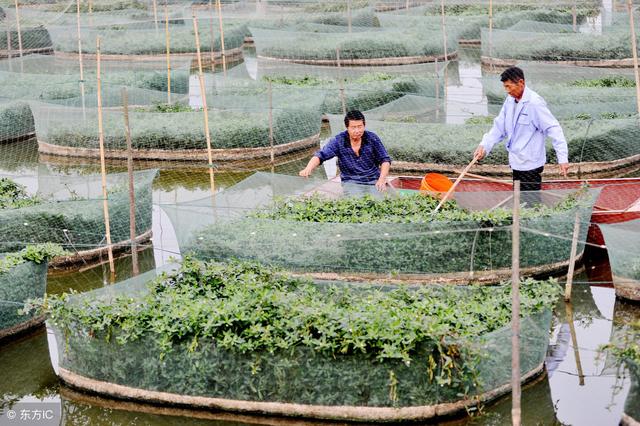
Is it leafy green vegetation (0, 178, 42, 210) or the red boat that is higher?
leafy green vegetation (0, 178, 42, 210)

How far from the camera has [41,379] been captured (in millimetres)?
8781

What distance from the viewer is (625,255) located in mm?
9211

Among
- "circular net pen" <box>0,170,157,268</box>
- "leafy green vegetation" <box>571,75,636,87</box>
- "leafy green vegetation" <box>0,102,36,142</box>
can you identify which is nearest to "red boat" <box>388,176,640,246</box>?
"circular net pen" <box>0,170,157,268</box>

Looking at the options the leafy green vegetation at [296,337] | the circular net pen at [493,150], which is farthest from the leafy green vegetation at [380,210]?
the circular net pen at [493,150]

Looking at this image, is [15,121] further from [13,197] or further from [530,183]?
[530,183]

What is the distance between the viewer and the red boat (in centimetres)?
1048

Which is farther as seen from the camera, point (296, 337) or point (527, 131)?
point (527, 131)

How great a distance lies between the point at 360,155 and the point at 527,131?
1.68 meters

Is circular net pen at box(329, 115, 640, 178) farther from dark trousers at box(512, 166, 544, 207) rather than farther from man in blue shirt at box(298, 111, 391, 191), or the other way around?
dark trousers at box(512, 166, 544, 207)

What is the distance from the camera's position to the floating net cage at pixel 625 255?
9133 millimetres

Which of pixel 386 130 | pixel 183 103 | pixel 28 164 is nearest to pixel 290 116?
pixel 386 130

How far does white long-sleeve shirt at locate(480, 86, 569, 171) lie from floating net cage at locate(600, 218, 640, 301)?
0.84 m

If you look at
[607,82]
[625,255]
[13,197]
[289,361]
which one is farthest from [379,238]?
[607,82]

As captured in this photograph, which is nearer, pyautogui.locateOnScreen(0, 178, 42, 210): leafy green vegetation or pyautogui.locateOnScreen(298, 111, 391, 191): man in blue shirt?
pyautogui.locateOnScreen(298, 111, 391, 191): man in blue shirt
